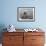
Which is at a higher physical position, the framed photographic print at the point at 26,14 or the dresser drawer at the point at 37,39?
the framed photographic print at the point at 26,14

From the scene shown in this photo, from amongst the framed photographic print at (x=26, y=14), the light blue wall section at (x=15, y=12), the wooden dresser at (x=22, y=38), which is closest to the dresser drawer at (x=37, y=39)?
the wooden dresser at (x=22, y=38)

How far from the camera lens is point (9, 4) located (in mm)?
4227

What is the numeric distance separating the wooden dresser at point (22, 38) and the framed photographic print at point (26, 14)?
2.13 feet

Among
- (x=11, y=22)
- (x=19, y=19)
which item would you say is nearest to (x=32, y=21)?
(x=19, y=19)

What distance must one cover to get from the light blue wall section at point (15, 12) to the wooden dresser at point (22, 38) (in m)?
0.57

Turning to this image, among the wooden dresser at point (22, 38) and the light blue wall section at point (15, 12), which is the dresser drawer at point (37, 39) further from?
the light blue wall section at point (15, 12)

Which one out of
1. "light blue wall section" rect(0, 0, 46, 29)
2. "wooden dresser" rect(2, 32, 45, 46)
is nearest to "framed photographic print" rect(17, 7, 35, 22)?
"light blue wall section" rect(0, 0, 46, 29)

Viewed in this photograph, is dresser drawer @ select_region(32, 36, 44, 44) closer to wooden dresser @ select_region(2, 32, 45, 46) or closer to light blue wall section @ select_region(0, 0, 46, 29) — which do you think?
wooden dresser @ select_region(2, 32, 45, 46)

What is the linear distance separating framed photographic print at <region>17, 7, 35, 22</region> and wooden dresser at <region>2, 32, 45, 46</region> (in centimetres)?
65

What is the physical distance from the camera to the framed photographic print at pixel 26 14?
4.22 metres

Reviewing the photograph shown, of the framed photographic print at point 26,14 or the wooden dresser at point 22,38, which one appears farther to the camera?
the framed photographic print at point 26,14

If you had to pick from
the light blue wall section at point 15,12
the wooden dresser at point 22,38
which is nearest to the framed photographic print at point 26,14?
the light blue wall section at point 15,12

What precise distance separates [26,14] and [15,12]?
0.36 meters

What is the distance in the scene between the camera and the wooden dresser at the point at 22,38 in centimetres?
375
